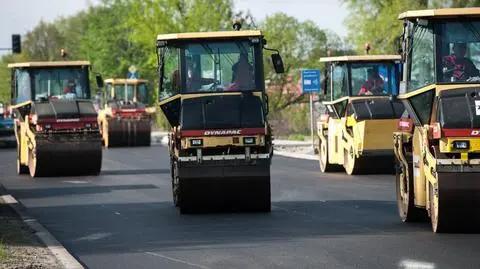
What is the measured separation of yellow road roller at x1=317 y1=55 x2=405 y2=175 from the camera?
27.8 m

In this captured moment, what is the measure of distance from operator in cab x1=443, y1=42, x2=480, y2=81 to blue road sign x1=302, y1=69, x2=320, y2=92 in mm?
26338

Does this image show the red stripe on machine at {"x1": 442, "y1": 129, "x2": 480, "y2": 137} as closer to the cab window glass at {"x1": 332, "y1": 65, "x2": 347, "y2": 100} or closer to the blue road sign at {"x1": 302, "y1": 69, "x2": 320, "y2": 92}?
the cab window glass at {"x1": 332, "y1": 65, "x2": 347, "y2": 100}

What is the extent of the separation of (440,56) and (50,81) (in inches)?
670

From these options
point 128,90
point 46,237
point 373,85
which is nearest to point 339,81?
point 373,85

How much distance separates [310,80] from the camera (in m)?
42.7

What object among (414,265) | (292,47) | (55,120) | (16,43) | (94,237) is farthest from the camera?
(292,47)

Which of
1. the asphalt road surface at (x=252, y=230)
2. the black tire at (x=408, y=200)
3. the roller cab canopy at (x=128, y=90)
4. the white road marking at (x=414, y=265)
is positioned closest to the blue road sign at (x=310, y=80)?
the roller cab canopy at (x=128, y=90)

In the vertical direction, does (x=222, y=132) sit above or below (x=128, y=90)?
below

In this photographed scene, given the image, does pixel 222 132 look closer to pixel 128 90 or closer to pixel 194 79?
pixel 194 79

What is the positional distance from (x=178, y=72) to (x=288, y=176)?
9224mm

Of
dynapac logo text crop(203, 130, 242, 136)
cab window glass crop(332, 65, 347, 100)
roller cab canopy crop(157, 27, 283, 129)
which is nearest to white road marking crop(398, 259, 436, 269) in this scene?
dynapac logo text crop(203, 130, 242, 136)

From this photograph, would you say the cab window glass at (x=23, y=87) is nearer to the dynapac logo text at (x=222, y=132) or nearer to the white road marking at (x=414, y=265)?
the dynapac logo text at (x=222, y=132)

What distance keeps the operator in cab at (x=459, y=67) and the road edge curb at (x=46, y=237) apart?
5117 millimetres

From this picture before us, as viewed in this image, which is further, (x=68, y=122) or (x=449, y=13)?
(x=68, y=122)
